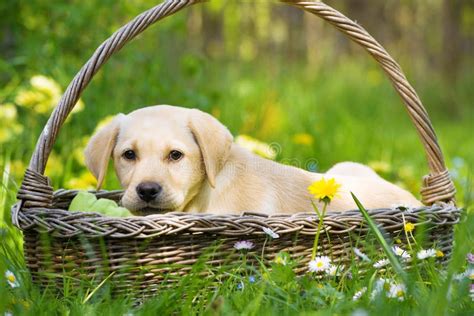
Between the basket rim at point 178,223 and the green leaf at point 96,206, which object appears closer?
the basket rim at point 178,223

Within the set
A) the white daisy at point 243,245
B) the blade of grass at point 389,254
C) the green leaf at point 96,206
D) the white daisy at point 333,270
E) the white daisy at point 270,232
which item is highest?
the blade of grass at point 389,254

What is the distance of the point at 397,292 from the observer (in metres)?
2.13

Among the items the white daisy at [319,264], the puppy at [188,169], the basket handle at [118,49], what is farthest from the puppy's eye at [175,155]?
the white daisy at [319,264]

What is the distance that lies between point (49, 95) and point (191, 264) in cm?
195

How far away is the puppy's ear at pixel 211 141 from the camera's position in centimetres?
283

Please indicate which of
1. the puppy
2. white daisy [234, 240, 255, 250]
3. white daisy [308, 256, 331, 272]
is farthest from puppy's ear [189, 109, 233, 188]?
white daisy [308, 256, 331, 272]

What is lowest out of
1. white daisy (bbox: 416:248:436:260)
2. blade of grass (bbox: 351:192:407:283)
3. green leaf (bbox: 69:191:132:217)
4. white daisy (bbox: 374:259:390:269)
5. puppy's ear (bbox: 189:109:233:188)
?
green leaf (bbox: 69:191:132:217)

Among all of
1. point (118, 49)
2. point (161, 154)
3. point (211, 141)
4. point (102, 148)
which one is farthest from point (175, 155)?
point (118, 49)

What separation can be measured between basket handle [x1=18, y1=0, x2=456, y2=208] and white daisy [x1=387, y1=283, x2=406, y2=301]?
30.7 inches

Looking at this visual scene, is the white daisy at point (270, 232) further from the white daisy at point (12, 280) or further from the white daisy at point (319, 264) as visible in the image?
the white daisy at point (12, 280)

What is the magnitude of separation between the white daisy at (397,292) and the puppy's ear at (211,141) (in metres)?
0.89

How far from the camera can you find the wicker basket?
2.37 metres

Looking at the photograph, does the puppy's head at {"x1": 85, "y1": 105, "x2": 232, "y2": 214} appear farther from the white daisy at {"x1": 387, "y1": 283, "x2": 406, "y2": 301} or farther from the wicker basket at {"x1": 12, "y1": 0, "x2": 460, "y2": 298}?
the white daisy at {"x1": 387, "y1": 283, "x2": 406, "y2": 301}

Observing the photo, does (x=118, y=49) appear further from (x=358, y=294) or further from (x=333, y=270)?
(x=358, y=294)
